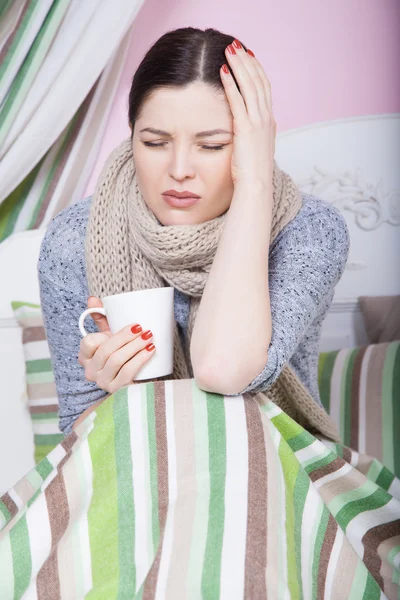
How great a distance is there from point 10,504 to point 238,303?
41 cm

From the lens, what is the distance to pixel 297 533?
2.80ft

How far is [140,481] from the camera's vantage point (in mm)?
845

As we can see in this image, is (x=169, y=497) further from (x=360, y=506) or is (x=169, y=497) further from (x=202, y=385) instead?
(x=360, y=506)

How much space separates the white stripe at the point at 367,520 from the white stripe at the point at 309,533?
0.14m

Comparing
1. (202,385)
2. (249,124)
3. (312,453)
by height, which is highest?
(249,124)

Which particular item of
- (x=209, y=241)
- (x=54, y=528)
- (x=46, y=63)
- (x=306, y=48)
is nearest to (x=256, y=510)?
(x=54, y=528)

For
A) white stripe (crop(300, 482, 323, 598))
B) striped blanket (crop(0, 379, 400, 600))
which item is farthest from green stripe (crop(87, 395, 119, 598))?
white stripe (crop(300, 482, 323, 598))

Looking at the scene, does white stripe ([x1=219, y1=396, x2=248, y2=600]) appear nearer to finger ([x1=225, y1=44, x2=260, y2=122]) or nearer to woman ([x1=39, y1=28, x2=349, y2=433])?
woman ([x1=39, y1=28, x2=349, y2=433])

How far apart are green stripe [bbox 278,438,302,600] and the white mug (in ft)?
0.65

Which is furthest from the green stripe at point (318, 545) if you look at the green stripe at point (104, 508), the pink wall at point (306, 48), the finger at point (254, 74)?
the pink wall at point (306, 48)

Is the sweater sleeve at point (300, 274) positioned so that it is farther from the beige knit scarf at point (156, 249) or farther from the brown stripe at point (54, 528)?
the brown stripe at point (54, 528)

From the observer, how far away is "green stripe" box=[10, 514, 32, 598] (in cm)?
82

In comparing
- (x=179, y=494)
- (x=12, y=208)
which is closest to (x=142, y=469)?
(x=179, y=494)

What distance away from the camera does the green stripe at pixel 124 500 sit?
0.76 metres
